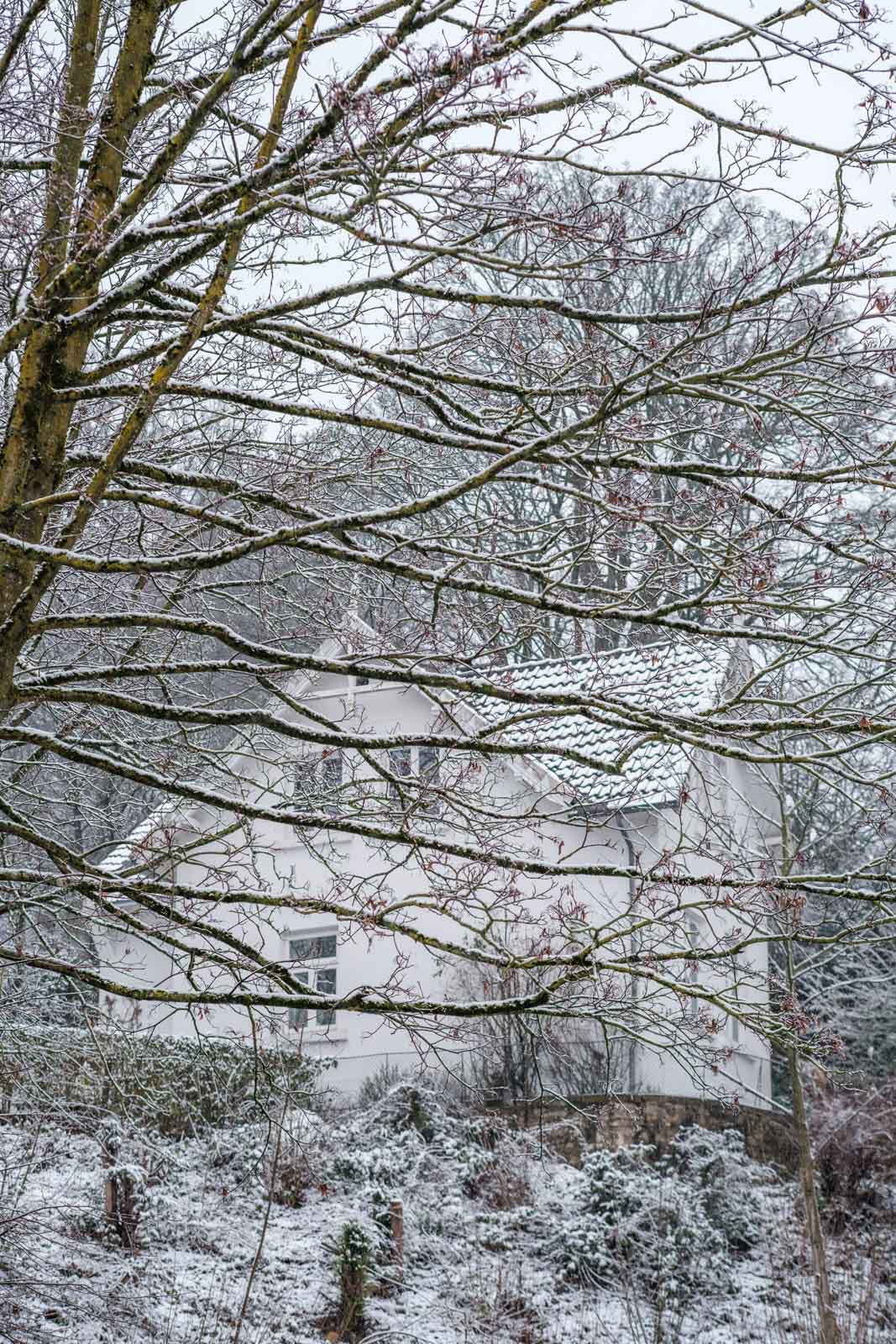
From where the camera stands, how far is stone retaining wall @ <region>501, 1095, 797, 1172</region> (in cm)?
1253

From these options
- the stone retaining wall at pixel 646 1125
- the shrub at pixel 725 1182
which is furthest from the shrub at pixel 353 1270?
the shrub at pixel 725 1182

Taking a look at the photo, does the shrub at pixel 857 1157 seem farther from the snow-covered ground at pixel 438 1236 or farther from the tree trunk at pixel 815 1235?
the tree trunk at pixel 815 1235

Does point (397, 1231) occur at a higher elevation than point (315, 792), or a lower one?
lower

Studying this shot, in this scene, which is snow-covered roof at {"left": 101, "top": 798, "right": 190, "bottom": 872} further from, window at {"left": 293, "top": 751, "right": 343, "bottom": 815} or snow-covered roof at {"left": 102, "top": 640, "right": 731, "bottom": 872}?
window at {"left": 293, "top": 751, "right": 343, "bottom": 815}

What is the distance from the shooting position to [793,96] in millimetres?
4617

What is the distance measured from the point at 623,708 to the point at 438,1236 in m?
7.98

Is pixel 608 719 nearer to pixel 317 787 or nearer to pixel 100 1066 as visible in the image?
pixel 317 787

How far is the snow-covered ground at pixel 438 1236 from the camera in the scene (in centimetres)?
1008

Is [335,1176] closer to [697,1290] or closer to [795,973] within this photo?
[697,1290]

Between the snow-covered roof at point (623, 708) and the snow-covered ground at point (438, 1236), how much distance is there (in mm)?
3423

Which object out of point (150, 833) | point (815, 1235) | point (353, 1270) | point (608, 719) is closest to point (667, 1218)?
point (815, 1235)

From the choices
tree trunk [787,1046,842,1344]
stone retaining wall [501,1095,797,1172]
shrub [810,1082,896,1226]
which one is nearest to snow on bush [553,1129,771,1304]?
stone retaining wall [501,1095,797,1172]

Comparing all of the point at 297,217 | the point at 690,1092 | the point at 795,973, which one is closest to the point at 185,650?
the point at 795,973

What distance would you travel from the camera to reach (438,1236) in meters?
11.4
